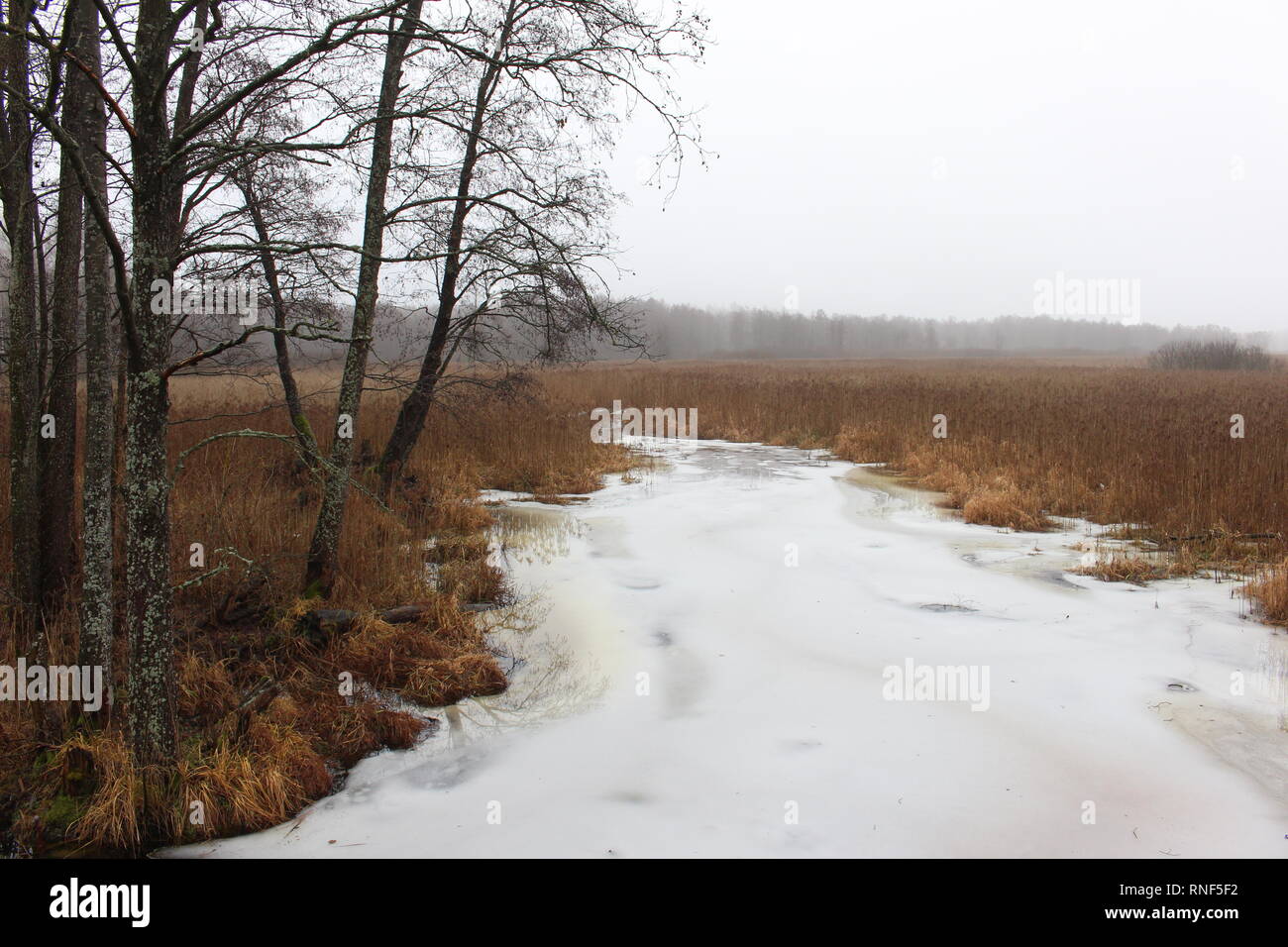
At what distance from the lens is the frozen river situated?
144 inches

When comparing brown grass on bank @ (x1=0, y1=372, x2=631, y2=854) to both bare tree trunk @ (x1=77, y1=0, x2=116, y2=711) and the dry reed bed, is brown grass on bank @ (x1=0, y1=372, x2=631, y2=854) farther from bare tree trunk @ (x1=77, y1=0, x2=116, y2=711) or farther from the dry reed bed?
the dry reed bed

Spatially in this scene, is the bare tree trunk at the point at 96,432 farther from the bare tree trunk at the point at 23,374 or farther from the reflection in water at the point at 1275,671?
the reflection in water at the point at 1275,671

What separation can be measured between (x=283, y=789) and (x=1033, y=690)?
14.7 feet

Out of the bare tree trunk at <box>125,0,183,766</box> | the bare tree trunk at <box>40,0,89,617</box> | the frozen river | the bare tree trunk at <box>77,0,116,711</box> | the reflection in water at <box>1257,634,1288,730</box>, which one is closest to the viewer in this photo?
the bare tree trunk at <box>125,0,183,766</box>

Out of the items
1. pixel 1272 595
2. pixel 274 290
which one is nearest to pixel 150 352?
pixel 274 290

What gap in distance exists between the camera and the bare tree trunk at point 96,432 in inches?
158

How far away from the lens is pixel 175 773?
12.2 feet

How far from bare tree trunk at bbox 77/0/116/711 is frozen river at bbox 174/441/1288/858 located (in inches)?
52.1

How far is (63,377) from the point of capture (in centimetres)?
485

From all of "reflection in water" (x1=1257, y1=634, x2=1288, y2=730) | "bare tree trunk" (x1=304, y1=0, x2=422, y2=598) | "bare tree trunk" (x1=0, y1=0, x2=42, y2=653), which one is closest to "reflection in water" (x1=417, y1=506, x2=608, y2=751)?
"bare tree trunk" (x1=304, y1=0, x2=422, y2=598)

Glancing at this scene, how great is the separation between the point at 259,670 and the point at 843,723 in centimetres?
374

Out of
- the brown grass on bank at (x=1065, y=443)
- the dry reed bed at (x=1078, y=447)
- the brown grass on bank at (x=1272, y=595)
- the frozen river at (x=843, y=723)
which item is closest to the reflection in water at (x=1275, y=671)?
the frozen river at (x=843, y=723)

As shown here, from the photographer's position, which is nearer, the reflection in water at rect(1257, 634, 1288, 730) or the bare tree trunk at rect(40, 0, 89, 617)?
the bare tree trunk at rect(40, 0, 89, 617)

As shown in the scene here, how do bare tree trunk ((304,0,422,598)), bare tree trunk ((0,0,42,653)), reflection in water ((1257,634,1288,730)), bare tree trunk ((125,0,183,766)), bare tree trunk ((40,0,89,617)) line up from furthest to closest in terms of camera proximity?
bare tree trunk ((304,0,422,598)), bare tree trunk ((0,0,42,653)), reflection in water ((1257,634,1288,730)), bare tree trunk ((40,0,89,617)), bare tree trunk ((125,0,183,766))
